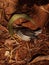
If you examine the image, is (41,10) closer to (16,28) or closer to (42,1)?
(42,1)

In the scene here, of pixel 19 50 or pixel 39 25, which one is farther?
pixel 39 25

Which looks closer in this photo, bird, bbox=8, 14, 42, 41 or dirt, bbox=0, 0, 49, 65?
dirt, bbox=0, 0, 49, 65

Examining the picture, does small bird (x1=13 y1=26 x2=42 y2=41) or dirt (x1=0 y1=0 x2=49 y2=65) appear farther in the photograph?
small bird (x1=13 y1=26 x2=42 y2=41)

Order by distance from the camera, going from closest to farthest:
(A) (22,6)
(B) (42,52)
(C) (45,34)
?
(B) (42,52) → (C) (45,34) → (A) (22,6)

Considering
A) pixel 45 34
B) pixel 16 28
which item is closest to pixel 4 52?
pixel 16 28

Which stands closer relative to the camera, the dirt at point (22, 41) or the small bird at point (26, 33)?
the dirt at point (22, 41)

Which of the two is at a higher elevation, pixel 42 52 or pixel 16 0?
pixel 16 0

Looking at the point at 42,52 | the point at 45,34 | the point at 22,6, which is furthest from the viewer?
the point at 22,6

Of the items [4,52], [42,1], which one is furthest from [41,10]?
[4,52]

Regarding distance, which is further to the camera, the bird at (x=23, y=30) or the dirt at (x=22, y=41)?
the bird at (x=23, y=30)

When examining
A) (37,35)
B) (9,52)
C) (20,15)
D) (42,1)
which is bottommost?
(9,52)
